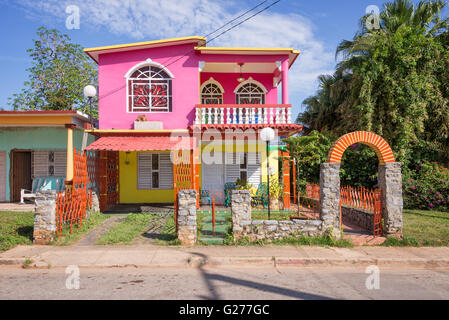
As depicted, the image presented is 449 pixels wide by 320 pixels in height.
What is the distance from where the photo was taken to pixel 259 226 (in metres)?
7.56

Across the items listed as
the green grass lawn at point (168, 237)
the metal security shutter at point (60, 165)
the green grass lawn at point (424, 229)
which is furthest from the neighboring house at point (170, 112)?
the green grass lawn at point (424, 229)

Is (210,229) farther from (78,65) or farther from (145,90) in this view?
(78,65)

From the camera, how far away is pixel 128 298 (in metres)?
4.41

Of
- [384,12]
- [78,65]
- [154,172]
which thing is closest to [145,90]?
[154,172]

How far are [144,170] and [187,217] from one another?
757 cm

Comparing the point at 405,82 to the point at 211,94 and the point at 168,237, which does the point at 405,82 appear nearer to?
the point at 211,94

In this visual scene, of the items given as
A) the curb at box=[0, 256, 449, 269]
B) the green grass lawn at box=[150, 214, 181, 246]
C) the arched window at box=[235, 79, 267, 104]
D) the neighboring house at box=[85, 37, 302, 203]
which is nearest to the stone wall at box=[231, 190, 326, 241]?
the curb at box=[0, 256, 449, 269]

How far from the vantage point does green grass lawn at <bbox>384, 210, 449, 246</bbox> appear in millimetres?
7562

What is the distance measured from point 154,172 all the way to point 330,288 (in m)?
10.9

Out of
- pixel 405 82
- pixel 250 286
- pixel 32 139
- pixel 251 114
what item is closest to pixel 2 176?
pixel 32 139

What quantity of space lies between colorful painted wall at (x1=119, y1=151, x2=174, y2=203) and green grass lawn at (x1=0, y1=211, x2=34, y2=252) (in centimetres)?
406

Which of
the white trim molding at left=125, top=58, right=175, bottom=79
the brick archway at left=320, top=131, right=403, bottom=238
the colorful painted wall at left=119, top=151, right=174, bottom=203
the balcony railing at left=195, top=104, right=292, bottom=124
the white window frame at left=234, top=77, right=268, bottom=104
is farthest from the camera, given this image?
→ the white window frame at left=234, top=77, right=268, bottom=104

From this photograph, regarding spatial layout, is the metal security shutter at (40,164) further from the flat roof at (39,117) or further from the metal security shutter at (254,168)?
the metal security shutter at (254,168)

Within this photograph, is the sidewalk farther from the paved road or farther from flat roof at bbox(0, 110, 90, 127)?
flat roof at bbox(0, 110, 90, 127)
